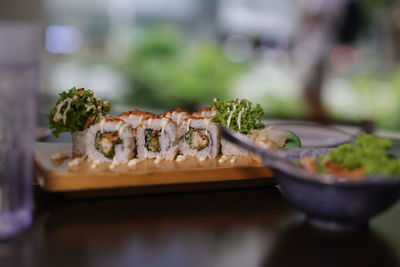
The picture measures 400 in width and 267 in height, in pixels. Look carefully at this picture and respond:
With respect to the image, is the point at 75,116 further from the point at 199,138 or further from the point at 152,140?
the point at 199,138

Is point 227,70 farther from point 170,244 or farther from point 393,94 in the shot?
point 170,244

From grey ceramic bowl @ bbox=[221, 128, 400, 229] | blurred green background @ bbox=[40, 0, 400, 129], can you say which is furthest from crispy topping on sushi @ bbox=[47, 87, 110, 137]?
blurred green background @ bbox=[40, 0, 400, 129]

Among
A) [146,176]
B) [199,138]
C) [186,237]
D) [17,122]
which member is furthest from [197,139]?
[17,122]

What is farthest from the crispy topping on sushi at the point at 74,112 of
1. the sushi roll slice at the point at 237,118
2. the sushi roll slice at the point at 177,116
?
Result: the sushi roll slice at the point at 237,118

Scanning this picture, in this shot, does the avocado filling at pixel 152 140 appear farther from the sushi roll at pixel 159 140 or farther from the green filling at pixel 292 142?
the green filling at pixel 292 142

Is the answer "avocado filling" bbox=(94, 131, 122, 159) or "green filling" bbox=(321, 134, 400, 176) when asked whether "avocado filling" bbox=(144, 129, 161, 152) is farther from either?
"green filling" bbox=(321, 134, 400, 176)

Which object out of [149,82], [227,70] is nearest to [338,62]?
[227,70]
